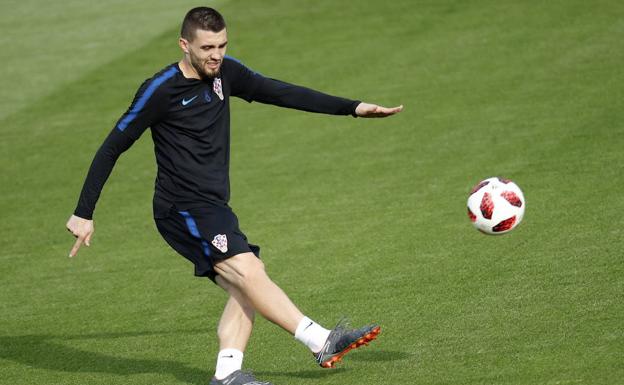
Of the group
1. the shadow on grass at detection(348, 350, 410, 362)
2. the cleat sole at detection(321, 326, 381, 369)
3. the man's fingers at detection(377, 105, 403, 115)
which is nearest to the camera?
the cleat sole at detection(321, 326, 381, 369)

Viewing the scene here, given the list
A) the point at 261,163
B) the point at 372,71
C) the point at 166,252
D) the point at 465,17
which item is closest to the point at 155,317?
the point at 166,252

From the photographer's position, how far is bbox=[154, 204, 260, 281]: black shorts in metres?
6.78

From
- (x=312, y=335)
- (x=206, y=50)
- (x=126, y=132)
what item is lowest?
(x=312, y=335)

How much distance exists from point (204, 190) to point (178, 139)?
1.13 ft

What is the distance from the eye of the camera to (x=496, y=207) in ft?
25.8

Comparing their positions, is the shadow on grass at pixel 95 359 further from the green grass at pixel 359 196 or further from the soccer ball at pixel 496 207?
the soccer ball at pixel 496 207

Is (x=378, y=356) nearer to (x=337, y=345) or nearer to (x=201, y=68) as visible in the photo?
(x=337, y=345)

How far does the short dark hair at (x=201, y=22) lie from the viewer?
6613mm

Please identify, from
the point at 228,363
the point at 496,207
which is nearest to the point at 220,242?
the point at 228,363

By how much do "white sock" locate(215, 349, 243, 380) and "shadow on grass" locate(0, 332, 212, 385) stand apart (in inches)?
16.1

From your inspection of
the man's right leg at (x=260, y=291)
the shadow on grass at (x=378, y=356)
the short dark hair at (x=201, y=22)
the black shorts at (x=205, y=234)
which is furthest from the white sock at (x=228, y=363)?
the short dark hair at (x=201, y=22)

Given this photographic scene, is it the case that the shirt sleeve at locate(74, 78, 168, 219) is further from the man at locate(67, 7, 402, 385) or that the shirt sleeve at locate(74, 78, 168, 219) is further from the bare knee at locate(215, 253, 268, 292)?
the bare knee at locate(215, 253, 268, 292)

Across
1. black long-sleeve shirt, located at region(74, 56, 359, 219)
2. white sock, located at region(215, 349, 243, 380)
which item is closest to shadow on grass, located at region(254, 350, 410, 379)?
white sock, located at region(215, 349, 243, 380)

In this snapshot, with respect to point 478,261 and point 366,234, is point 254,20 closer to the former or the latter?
point 366,234
